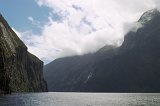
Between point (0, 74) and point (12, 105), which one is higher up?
point (0, 74)

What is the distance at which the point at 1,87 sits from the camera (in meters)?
171

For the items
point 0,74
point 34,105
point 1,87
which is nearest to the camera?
point 34,105

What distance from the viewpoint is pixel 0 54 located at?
163m

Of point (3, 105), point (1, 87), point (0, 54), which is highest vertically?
point (0, 54)

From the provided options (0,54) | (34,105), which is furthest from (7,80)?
(34,105)

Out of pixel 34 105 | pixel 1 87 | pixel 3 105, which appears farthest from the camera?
pixel 1 87

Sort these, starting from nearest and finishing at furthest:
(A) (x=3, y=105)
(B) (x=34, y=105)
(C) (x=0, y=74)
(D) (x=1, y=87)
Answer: (A) (x=3, y=105)
(B) (x=34, y=105)
(C) (x=0, y=74)
(D) (x=1, y=87)

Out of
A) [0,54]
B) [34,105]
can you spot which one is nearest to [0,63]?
[0,54]

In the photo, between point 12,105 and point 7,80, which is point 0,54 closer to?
point 7,80

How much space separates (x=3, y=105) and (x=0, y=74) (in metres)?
62.0

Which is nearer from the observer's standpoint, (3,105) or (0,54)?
(3,105)

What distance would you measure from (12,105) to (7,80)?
70552mm

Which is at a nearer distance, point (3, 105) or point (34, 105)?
point (3, 105)

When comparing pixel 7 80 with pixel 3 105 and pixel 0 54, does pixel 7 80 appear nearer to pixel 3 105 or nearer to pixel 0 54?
pixel 0 54
